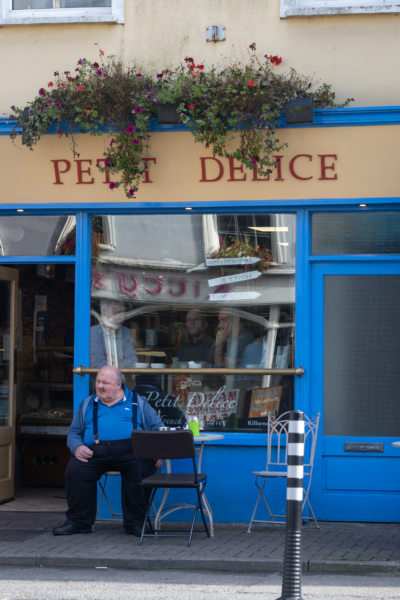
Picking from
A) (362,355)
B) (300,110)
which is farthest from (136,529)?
(300,110)

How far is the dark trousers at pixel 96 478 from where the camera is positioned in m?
8.25

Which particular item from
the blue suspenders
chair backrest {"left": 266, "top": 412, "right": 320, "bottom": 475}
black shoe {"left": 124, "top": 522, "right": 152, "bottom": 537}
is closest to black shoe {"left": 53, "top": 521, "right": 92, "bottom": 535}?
black shoe {"left": 124, "top": 522, "right": 152, "bottom": 537}

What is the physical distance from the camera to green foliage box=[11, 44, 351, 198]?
8.74m

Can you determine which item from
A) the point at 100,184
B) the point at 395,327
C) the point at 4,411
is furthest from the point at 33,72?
the point at 395,327

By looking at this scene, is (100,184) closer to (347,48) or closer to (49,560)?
(347,48)

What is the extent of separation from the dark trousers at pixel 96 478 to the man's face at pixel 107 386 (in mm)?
388

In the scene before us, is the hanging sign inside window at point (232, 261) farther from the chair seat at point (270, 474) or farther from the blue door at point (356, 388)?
the chair seat at point (270, 474)

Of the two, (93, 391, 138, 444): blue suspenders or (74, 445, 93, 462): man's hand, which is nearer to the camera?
(74, 445, 93, 462): man's hand

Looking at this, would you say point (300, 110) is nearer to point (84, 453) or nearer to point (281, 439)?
point (281, 439)

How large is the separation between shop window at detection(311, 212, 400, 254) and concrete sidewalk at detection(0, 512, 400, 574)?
2.58 m

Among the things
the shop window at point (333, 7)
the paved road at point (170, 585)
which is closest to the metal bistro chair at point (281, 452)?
the paved road at point (170, 585)

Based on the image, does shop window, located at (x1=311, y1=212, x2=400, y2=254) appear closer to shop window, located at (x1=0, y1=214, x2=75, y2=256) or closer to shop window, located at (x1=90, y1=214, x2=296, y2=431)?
shop window, located at (x1=90, y1=214, x2=296, y2=431)

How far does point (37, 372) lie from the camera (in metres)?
12.1

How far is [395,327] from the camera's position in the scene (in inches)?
354
